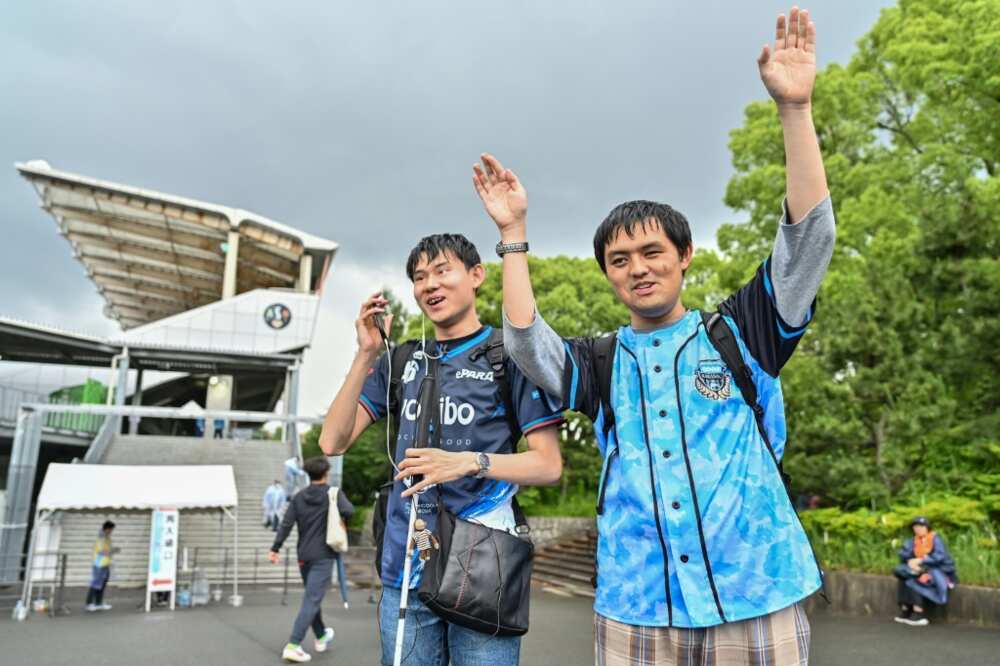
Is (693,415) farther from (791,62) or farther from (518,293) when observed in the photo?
(791,62)

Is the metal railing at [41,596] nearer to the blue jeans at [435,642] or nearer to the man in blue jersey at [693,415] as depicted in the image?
the blue jeans at [435,642]

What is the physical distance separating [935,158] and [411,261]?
18.0 metres

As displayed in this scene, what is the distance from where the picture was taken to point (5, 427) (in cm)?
2177

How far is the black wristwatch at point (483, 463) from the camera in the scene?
220 cm

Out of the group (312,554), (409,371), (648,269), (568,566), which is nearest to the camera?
(648,269)

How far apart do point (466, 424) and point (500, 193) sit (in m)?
0.80

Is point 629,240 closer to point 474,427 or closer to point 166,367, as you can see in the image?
point 474,427

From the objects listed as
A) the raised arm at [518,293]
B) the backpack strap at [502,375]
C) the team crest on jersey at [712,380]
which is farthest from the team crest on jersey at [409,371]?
the team crest on jersey at [712,380]

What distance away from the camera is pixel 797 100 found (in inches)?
75.2

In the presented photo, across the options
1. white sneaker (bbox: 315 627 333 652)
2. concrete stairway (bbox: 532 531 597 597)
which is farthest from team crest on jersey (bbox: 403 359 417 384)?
concrete stairway (bbox: 532 531 597 597)

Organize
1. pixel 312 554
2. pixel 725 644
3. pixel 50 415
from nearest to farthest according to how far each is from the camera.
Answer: pixel 725 644, pixel 312 554, pixel 50 415

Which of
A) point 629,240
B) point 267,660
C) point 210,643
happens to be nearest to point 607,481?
point 629,240

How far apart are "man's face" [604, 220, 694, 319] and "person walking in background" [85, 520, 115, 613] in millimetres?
12569

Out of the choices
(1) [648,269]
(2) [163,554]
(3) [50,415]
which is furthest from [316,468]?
(3) [50,415]
